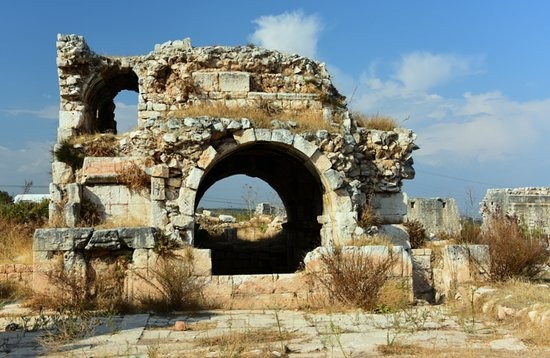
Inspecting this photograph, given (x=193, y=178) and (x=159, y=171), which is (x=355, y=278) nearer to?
(x=193, y=178)

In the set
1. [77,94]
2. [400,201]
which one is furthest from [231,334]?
[77,94]

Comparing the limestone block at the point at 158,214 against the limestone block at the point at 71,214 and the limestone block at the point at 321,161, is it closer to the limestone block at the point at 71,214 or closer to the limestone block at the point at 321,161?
the limestone block at the point at 71,214

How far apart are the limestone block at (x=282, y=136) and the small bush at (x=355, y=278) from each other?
8.28 feet

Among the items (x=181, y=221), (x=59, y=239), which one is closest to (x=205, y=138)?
(x=181, y=221)

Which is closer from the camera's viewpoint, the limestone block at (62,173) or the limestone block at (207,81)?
the limestone block at (62,173)

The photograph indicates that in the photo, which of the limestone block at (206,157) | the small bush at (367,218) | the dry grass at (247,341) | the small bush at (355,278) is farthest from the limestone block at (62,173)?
the small bush at (367,218)

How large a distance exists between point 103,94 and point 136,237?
785 centimetres

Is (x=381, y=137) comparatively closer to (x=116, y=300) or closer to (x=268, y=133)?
(x=268, y=133)

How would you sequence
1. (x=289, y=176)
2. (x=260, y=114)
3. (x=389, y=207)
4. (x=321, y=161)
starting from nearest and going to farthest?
(x=321, y=161) → (x=260, y=114) → (x=389, y=207) → (x=289, y=176)

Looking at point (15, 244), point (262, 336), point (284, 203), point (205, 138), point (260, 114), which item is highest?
point (260, 114)

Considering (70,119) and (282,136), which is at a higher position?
(70,119)

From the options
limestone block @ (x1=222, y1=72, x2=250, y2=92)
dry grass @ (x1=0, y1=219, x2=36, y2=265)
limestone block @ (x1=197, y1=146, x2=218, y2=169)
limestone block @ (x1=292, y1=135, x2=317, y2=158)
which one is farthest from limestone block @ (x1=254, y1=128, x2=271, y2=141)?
dry grass @ (x1=0, y1=219, x2=36, y2=265)

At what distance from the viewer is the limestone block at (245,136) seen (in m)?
10.5

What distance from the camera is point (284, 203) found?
15727 millimetres
